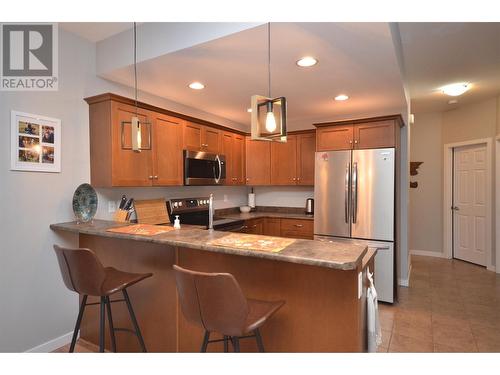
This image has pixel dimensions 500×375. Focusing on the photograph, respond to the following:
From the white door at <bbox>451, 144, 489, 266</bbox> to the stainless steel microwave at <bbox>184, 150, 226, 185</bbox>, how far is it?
4.17 metres

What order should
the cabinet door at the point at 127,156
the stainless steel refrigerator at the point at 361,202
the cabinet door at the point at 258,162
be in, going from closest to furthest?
the cabinet door at the point at 127,156 → the stainless steel refrigerator at the point at 361,202 → the cabinet door at the point at 258,162

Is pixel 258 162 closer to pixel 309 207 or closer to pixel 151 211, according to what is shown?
pixel 309 207

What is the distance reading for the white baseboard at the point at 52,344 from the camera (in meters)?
2.40

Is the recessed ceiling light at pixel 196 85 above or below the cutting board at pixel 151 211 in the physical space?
above

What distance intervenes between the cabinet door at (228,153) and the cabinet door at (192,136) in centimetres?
56

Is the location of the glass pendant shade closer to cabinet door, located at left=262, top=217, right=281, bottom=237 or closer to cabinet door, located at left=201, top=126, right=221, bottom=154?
cabinet door, located at left=201, top=126, right=221, bottom=154

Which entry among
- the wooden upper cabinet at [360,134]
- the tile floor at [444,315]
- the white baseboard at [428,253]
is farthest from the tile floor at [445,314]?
the wooden upper cabinet at [360,134]

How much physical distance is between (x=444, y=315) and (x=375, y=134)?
2.11m

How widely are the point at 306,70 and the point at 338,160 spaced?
55.0 inches

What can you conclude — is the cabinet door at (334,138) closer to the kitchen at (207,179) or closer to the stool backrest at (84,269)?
the kitchen at (207,179)

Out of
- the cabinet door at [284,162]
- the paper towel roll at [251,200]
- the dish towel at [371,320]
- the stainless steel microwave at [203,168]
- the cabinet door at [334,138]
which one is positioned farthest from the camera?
the paper towel roll at [251,200]
